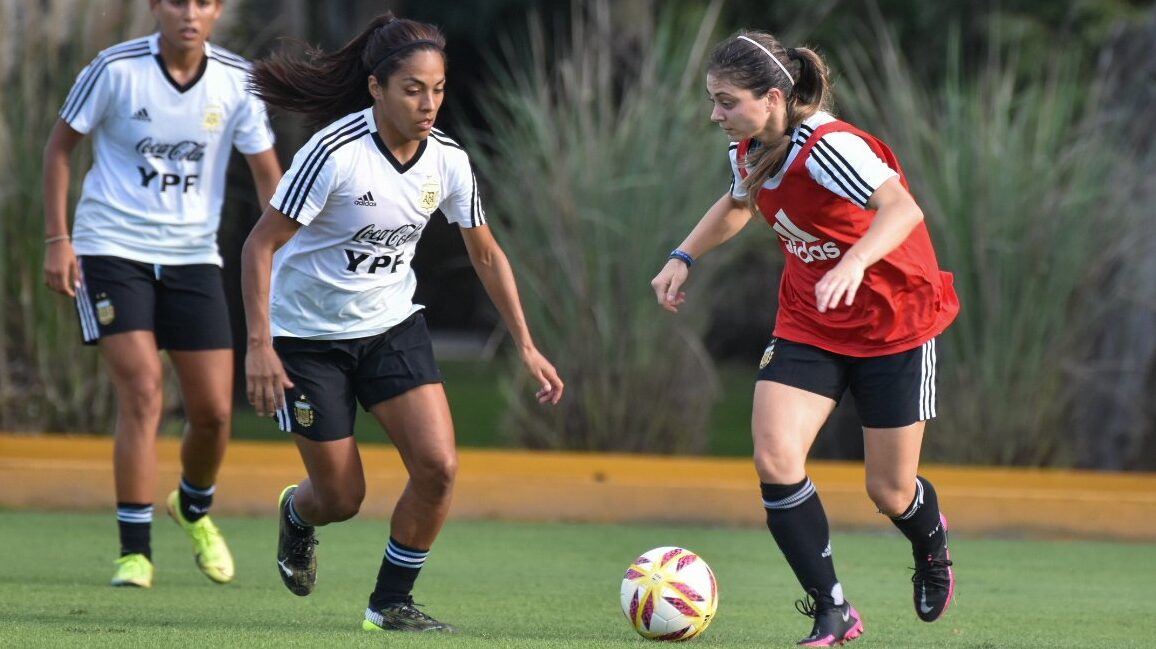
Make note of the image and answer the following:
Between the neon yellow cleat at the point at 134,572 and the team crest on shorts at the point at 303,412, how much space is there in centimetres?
128

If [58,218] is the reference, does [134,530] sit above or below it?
below

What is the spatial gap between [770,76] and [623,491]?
4.20m

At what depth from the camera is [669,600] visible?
17.0 ft

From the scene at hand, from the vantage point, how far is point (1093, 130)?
10.4 m

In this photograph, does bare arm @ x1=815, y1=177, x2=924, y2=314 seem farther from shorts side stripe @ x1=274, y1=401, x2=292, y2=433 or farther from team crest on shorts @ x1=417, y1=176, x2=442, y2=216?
shorts side stripe @ x1=274, y1=401, x2=292, y2=433

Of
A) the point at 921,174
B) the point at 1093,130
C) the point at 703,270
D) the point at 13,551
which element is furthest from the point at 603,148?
the point at 13,551

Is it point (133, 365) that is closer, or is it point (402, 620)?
point (402, 620)

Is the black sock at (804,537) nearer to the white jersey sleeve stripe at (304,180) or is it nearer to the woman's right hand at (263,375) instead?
the woman's right hand at (263,375)

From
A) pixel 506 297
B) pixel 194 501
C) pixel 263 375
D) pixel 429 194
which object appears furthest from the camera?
pixel 194 501

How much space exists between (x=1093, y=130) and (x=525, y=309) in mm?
3662

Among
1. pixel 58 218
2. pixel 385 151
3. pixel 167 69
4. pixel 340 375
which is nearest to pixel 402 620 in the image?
pixel 340 375

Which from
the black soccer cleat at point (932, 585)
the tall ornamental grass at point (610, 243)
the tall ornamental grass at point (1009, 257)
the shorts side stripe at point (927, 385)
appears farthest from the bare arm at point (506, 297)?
the tall ornamental grass at point (1009, 257)

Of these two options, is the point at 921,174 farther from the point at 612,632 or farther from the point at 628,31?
the point at 612,632

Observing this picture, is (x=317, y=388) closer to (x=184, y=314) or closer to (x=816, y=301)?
(x=184, y=314)
